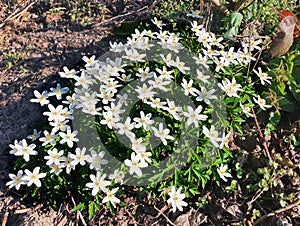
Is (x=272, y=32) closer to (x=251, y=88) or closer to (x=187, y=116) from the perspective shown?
(x=251, y=88)

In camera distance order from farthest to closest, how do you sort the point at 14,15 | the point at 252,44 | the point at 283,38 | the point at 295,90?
the point at 14,15, the point at 252,44, the point at 283,38, the point at 295,90

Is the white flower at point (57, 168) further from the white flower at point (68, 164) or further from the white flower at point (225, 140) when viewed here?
the white flower at point (225, 140)

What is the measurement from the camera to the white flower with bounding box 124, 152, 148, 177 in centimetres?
242

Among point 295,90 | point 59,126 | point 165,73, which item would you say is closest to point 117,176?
point 59,126

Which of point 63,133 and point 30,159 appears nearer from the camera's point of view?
point 63,133

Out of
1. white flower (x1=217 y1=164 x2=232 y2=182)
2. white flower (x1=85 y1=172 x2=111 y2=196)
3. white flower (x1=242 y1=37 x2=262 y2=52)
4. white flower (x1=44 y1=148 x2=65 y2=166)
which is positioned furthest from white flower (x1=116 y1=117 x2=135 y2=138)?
white flower (x1=242 y1=37 x2=262 y2=52)

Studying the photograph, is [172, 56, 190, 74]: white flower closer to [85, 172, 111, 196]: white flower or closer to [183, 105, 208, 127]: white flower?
[183, 105, 208, 127]: white flower

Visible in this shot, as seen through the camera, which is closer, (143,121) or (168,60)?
(143,121)

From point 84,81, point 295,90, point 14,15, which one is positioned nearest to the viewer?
point 84,81

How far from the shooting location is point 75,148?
8.84ft

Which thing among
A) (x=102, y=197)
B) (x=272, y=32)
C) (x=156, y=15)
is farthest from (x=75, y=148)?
(x=272, y=32)

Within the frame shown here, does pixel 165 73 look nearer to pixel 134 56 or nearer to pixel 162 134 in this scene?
pixel 134 56

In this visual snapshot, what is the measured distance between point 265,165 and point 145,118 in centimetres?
87

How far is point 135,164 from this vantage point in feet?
8.00
